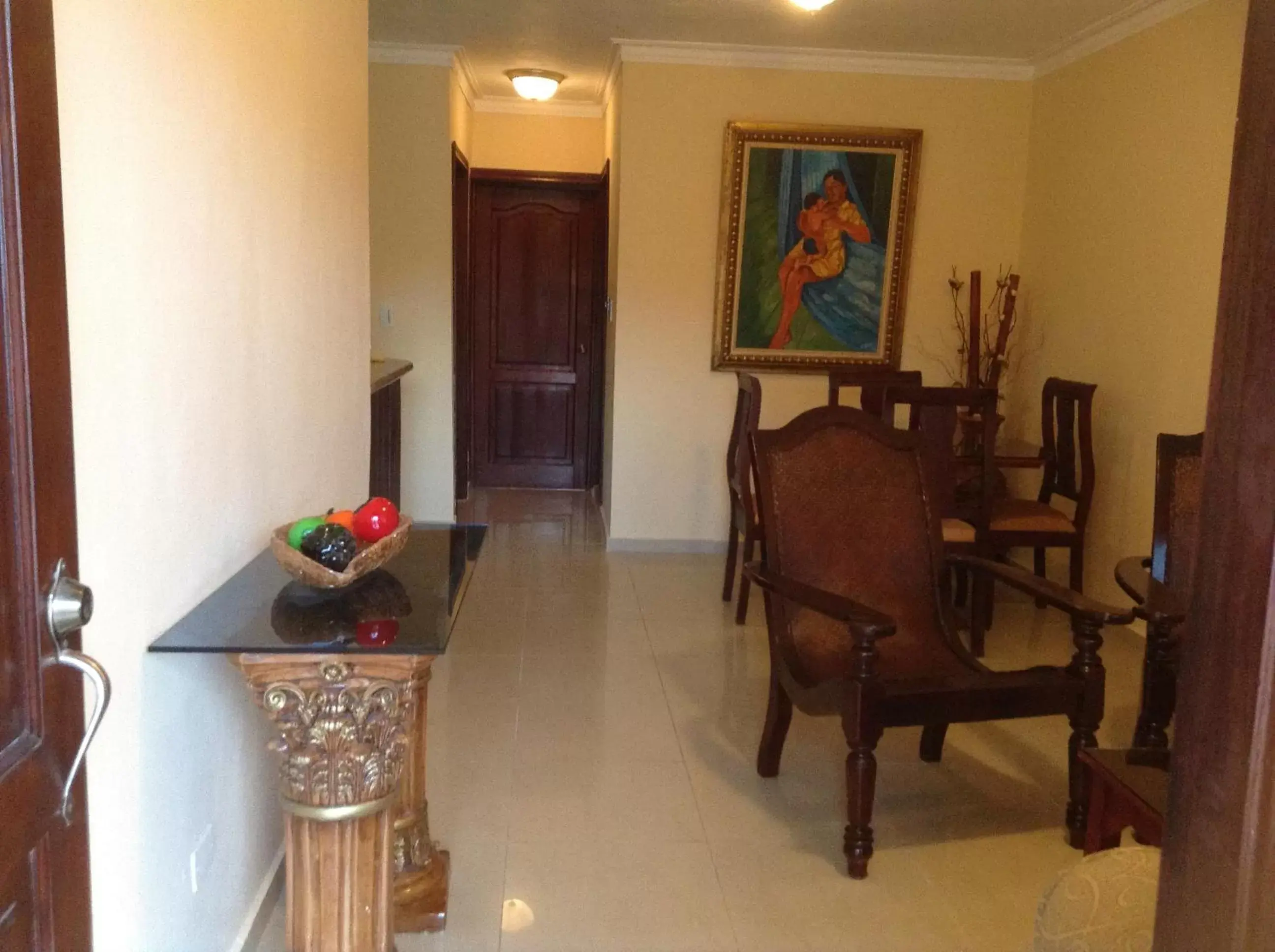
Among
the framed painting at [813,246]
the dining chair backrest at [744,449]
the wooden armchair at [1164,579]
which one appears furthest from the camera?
the framed painting at [813,246]

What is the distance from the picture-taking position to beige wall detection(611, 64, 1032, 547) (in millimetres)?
4949

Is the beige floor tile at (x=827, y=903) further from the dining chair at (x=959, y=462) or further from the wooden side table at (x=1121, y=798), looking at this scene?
the dining chair at (x=959, y=462)

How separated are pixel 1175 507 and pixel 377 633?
2.12 metres

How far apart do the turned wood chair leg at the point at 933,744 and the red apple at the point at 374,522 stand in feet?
5.75

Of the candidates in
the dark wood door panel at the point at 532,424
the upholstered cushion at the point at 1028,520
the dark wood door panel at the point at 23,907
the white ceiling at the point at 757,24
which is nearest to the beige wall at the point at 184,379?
the dark wood door panel at the point at 23,907

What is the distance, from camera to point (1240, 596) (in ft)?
2.13

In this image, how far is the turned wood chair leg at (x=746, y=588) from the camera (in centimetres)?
405

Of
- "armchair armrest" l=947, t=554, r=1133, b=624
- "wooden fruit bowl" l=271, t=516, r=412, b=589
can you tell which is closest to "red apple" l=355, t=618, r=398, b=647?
"wooden fruit bowl" l=271, t=516, r=412, b=589

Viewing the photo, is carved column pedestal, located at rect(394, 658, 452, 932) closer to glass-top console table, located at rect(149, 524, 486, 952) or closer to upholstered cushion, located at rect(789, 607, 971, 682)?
glass-top console table, located at rect(149, 524, 486, 952)

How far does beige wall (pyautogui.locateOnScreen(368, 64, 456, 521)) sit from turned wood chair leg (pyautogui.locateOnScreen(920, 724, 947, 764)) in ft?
10.9

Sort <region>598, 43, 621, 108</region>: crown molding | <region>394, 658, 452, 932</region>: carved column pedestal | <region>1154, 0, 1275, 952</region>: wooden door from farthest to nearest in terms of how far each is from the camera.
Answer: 1. <region>598, 43, 621, 108</region>: crown molding
2. <region>394, 658, 452, 932</region>: carved column pedestal
3. <region>1154, 0, 1275, 952</region>: wooden door

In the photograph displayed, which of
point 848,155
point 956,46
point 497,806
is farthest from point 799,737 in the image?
point 956,46

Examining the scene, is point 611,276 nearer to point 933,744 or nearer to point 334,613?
point 933,744

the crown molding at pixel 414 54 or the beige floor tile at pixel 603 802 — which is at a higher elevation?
the crown molding at pixel 414 54
